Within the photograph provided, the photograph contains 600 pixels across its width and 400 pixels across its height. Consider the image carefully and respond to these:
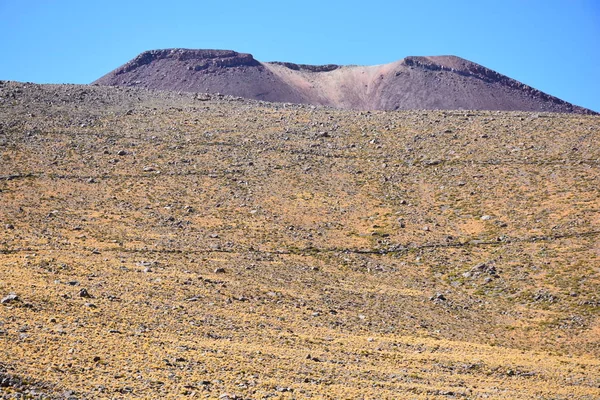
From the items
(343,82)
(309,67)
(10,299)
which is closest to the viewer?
(10,299)

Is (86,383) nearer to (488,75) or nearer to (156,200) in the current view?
(156,200)

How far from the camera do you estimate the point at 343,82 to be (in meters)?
150

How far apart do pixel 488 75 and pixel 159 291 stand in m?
140

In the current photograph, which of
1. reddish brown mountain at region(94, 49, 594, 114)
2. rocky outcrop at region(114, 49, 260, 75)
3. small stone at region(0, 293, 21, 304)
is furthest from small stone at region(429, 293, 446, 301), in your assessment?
rocky outcrop at region(114, 49, 260, 75)

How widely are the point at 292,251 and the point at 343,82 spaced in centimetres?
12734

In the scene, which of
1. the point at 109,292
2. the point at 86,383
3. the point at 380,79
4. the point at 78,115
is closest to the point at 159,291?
the point at 109,292

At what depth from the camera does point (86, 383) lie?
1090 cm

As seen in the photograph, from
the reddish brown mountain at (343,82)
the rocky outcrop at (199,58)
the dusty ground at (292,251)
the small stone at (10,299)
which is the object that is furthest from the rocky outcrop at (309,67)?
the small stone at (10,299)

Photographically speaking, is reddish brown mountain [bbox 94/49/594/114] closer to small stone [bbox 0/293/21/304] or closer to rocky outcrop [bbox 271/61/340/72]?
rocky outcrop [bbox 271/61/340/72]

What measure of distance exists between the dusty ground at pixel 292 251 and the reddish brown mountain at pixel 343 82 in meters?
84.1

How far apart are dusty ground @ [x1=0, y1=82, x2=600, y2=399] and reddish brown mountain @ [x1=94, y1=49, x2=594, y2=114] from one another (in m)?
84.1

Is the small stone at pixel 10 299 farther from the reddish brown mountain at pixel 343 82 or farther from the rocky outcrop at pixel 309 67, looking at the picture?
the rocky outcrop at pixel 309 67

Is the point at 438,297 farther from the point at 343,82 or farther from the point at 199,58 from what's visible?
the point at 343,82

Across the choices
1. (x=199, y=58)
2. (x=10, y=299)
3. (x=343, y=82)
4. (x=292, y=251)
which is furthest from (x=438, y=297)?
(x=343, y=82)
